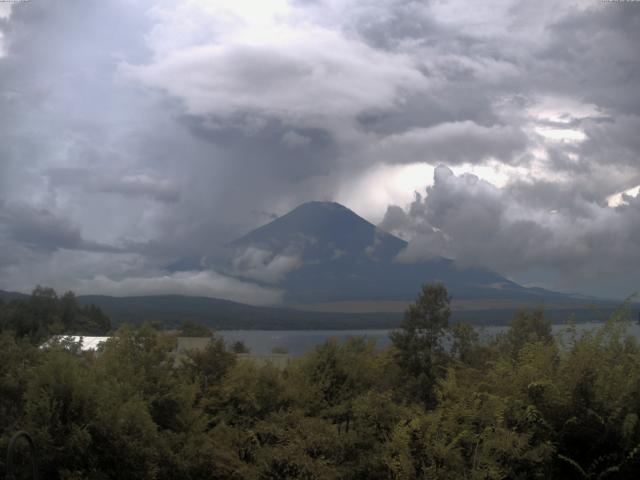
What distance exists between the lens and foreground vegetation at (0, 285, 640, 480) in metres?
9.81

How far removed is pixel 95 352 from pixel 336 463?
335 inches

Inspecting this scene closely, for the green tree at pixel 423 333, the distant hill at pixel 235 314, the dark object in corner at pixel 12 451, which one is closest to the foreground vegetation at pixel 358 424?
the dark object in corner at pixel 12 451

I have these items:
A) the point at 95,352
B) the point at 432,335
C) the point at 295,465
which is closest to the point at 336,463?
the point at 295,465

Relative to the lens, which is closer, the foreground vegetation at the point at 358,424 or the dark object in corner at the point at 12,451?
the dark object in corner at the point at 12,451

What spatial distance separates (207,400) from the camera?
15.9 meters

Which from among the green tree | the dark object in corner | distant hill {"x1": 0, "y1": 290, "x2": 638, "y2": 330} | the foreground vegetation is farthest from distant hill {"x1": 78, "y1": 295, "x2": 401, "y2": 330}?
the dark object in corner

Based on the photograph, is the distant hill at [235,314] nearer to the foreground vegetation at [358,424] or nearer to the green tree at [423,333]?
the green tree at [423,333]

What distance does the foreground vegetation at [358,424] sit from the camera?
32.2 ft

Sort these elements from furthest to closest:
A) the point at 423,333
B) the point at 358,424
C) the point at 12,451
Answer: the point at 423,333 → the point at 358,424 → the point at 12,451

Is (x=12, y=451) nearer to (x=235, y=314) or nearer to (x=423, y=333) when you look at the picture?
(x=423, y=333)

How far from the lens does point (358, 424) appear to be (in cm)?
1177

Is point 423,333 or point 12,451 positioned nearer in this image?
point 12,451

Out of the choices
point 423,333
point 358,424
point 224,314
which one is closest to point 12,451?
point 358,424

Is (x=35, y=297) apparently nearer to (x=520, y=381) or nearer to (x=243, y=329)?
(x=243, y=329)
